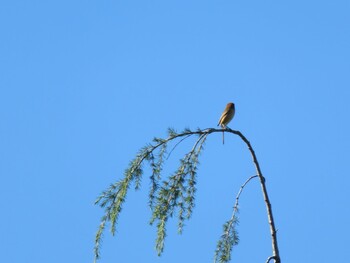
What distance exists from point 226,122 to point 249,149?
412 cm

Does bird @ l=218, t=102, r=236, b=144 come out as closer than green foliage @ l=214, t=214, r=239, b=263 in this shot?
No

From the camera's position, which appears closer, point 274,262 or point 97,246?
point 274,262

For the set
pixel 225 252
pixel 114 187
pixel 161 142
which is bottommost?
pixel 225 252

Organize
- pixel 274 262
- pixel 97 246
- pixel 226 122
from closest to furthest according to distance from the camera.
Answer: pixel 274 262, pixel 97 246, pixel 226 122

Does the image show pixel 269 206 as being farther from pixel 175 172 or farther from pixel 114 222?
pixel 114 222

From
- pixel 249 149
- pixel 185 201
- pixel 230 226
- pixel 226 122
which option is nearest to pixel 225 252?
pixel 230 226

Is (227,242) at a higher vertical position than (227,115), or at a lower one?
lower

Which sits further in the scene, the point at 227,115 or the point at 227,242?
the point at 227,115

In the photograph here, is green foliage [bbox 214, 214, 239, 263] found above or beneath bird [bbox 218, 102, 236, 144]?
beneath

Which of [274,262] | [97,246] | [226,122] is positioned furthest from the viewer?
[226,122]

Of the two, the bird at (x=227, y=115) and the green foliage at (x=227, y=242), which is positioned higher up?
the bird at (x=227, y=115)

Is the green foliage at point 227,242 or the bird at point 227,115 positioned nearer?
the green foliage at point 227,242

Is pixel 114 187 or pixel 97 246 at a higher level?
pixel 114 187

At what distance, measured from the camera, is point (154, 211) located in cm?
425
